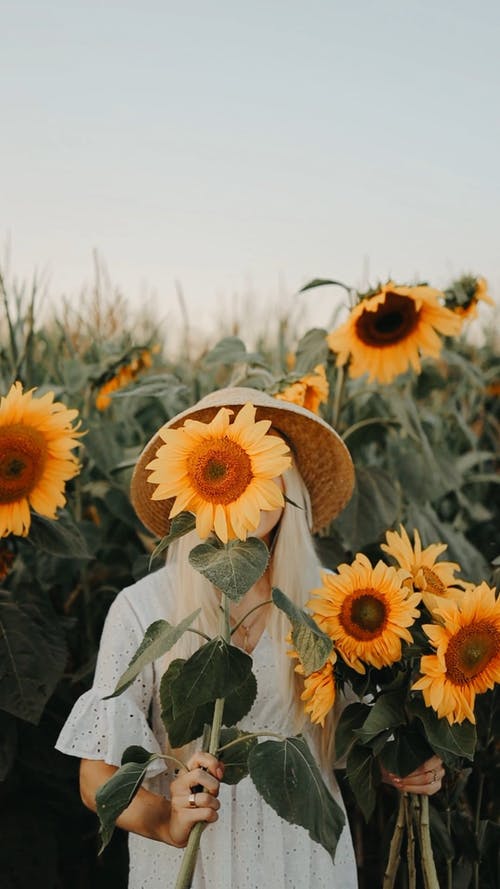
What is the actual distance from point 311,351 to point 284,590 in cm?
67

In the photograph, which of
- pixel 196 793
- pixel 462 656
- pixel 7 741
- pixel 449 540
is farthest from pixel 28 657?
pixel 449 540

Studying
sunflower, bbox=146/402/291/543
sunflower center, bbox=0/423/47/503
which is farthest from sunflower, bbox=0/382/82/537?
sunflower, bbox=146/402/291/543

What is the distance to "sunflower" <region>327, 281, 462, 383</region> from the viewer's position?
1866 mm

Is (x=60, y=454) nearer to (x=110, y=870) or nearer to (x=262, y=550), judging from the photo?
(x=262, y=550)

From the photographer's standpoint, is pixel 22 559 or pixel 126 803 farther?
pixel 22 559

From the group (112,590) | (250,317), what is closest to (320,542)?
(112,590)

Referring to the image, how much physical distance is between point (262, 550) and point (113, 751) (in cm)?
50

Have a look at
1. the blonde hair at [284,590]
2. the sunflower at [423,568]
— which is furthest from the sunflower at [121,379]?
the sunflower at [423,568]

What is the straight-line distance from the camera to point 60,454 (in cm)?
154

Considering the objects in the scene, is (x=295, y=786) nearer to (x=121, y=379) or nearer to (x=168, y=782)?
(x=168, y=782)

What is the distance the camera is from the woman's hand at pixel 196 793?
1.11 meters

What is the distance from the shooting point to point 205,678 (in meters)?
1.04

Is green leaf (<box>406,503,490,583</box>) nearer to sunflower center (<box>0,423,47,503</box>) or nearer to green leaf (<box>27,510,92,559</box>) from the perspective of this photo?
green leaf (<box>27,510,92,559</box>)

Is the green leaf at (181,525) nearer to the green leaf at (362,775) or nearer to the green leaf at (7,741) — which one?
the green leaf at (362,775)
